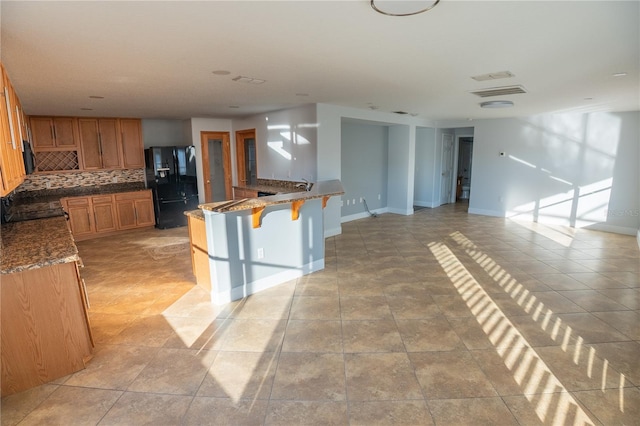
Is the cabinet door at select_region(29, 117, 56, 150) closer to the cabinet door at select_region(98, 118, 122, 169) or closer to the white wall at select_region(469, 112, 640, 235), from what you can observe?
the cabinet door at select_region(98, 118, 122, 169)

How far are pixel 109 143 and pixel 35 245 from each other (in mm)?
4717

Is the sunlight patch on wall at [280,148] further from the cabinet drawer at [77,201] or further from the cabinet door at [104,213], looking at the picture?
the cabinet drawer at [77,201]

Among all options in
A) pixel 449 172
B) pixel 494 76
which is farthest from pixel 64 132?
pixel 449 172

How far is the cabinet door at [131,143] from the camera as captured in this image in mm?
6645

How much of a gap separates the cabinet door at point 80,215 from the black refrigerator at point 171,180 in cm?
114

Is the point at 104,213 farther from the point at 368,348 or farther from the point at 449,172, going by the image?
the point at 449,172

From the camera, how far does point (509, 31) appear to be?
2.16 m

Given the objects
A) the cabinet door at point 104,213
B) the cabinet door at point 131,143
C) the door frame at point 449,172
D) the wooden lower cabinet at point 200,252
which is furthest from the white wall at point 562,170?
the cabinet door at point 104,213

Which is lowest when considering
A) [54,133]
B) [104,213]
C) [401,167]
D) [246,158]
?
[104,213]

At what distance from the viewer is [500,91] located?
419cm

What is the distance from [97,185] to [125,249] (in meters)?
2.13

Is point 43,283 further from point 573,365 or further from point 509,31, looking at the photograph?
point 573,365

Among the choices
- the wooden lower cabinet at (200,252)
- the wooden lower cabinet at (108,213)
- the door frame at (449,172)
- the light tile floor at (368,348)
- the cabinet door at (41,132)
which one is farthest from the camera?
the door frame at (449,172)

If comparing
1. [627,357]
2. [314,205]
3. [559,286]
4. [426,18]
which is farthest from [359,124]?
[627,357]
